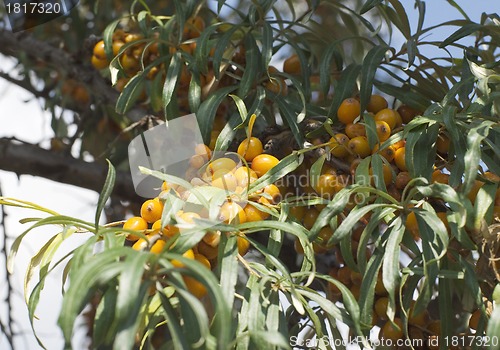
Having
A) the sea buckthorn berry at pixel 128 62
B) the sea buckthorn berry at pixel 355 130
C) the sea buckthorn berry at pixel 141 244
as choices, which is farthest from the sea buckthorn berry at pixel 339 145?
the sea buckthorn berry at pixel 128 62

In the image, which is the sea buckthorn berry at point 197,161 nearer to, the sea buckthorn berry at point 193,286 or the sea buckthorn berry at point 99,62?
the sea buckthorn berry at point 193,286

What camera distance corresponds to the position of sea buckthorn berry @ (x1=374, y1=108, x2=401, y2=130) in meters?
1.13

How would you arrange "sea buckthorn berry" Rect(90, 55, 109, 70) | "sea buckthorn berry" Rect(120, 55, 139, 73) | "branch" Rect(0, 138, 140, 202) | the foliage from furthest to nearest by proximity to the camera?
"branch" Rect(0, 138, 140, 202) < "sea buckthorn berry" Rect(90, 55, 109, 70) < "sea buckthorn berry" Rect(120, 55, 139, 73) < the foliage

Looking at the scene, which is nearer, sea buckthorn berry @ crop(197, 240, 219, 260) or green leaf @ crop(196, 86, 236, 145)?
sea buckthorn berry @ crop(197, 240, 219, 260)

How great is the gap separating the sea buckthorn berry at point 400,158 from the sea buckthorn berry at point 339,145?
73 mm

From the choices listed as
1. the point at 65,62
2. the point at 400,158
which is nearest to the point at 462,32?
the point at 400,158

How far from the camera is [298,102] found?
1.19 m

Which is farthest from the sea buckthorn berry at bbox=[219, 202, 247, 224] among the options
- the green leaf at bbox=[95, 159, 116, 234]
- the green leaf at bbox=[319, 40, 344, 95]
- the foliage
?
the green leaf at bbox=[319, 40, 344, 95]

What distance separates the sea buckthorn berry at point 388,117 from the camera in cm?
113

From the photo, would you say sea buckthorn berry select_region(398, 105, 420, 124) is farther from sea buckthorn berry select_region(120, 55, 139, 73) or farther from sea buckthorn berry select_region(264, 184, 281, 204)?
sea buckthorn berry select_region(120, 55, 139, 73)

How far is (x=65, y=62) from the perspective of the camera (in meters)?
1.67

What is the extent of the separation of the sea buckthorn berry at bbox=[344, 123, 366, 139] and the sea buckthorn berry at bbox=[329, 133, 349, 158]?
12mm

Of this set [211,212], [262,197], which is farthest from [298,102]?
[211,212]

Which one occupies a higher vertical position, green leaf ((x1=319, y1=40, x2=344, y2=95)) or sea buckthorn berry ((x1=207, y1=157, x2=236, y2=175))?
green leaf ((x1=319, y1=40, x2=344, y2=95))
